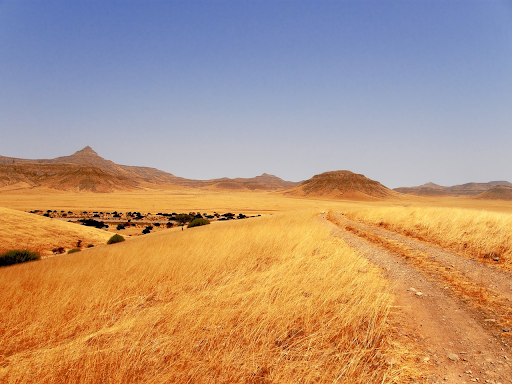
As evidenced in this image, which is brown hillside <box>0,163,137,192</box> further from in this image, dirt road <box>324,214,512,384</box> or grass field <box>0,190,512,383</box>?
dirt road <box>324,214,512,384</box>

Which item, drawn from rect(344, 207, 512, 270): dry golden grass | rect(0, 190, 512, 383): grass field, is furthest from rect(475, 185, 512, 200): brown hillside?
rect(0, 190, 512, 383): grass field

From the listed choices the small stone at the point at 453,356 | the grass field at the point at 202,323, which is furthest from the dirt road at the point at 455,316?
the grass field at the point at 202,323

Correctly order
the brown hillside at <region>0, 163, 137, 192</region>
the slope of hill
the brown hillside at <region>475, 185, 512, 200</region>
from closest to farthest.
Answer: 1. the brown hillside at <region>475, 185, 512, 200</region>
2. the slope of hill
3. the brown hillside at <region>0, 163, 137, 192</region>

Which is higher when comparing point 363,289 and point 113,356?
point 363,289

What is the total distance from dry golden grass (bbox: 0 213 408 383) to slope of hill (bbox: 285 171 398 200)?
14006 cm

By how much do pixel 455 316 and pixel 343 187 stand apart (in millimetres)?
157135

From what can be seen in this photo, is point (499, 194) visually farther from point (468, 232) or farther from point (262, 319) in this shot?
point (262, 319)

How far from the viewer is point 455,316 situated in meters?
4.43

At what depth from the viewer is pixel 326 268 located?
6.72 m

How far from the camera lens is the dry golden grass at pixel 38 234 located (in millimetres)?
20008

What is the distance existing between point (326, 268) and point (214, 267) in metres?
3.07

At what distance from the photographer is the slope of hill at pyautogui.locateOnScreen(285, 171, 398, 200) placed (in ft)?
481

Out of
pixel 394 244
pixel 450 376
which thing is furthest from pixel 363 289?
pixel 394 244

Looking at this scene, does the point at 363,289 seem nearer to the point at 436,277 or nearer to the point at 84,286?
the point at 436,277
